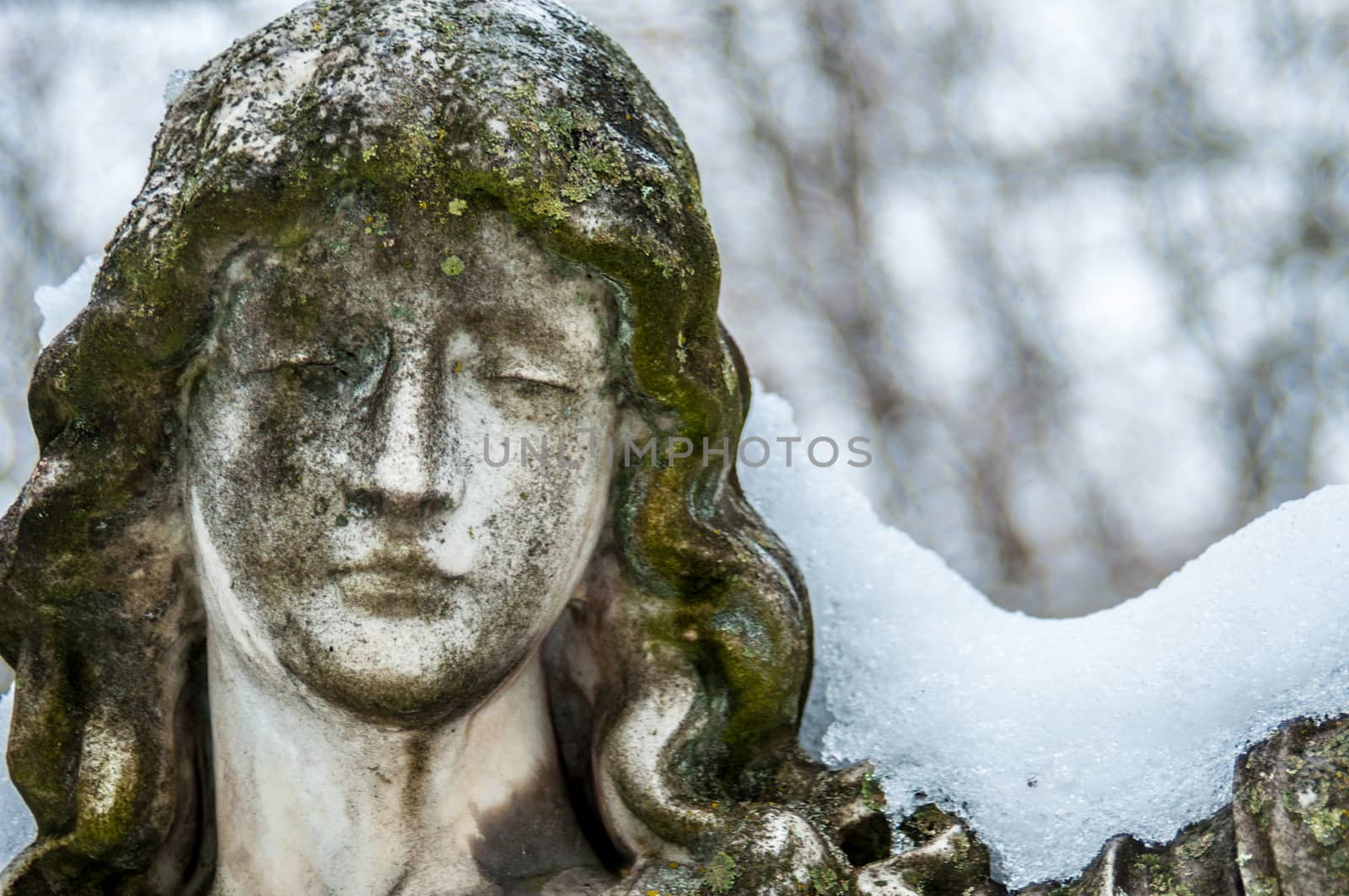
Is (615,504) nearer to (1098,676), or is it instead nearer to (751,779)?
(751,779)

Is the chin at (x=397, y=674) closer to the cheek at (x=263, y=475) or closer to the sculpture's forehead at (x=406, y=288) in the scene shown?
the cheek at (x=263, y=475)

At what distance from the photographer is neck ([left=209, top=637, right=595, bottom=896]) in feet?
6.70

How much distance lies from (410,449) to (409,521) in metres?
0.09

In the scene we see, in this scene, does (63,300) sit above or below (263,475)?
above

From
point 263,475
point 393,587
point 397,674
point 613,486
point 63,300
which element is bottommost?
point 397,674

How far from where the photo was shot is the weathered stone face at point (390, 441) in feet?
6.17

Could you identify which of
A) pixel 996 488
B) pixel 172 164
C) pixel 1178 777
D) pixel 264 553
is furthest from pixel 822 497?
pixel 996 488

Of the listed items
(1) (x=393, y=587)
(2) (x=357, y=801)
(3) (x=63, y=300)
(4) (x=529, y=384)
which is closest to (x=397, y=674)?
(1) (x=393, y=587)

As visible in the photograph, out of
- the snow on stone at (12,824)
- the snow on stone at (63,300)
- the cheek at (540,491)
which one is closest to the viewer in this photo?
the cheek at (540,491)

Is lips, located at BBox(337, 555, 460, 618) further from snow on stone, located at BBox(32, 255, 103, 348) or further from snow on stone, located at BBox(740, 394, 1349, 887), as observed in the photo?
snow on stone, located at BBox(32, 255, 103, 348)

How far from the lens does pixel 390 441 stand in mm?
1864

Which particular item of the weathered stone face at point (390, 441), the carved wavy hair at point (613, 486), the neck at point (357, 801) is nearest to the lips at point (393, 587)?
the weathered stone face at point (390, 441)

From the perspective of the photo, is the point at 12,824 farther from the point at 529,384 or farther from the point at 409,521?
the point at 529,384

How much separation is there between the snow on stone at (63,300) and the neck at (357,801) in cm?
71
